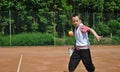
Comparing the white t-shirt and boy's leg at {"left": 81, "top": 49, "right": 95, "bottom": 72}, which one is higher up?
the white t-shirt

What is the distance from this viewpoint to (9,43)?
2583 cm

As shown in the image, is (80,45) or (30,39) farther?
(30,39)

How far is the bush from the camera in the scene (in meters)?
25.8

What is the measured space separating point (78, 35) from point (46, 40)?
17.5 m

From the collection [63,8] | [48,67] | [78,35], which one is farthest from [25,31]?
[78,35]

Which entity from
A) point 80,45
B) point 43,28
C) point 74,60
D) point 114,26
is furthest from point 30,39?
point 80,45

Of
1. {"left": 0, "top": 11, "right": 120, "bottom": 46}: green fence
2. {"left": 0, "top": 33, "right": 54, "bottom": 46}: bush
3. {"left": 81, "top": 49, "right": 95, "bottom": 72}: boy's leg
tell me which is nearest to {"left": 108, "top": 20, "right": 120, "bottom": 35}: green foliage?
{"left": 0, "top": 11, "right": 120, "bottom": 46}: green fence

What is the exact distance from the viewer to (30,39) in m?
25.8

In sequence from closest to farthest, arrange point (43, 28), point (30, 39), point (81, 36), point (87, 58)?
point (81, 36) → point (87, 58) → point (30, 39) → point (43, 28)

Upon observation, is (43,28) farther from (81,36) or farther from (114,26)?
(81,36)

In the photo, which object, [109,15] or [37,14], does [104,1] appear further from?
[37,14]

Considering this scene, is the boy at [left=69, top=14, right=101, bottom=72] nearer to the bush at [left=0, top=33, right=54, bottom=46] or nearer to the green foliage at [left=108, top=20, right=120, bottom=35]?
the bush at [left=0, top=33, right=54, bottom=46]

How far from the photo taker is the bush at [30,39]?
2580 cm

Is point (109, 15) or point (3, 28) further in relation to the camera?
point (109, 15)
